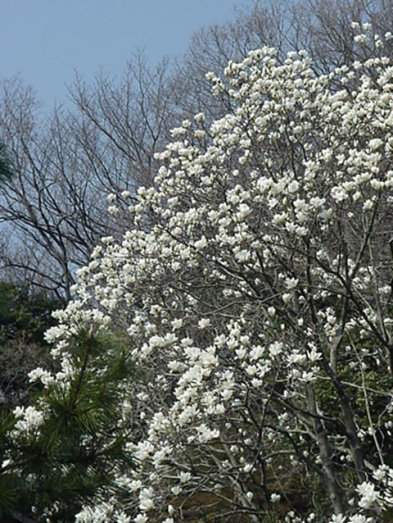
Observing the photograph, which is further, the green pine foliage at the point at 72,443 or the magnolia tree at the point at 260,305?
the magnolia tree at the point at 260,305

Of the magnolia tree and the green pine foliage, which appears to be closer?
the green pine foliage

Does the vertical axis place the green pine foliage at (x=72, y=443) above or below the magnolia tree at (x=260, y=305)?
below

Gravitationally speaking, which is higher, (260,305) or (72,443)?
(260,305)

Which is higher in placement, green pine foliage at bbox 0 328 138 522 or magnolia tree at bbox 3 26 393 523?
magnolia tree at bbox 3 26 393 523

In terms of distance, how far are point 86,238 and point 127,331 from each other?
34.8 ft

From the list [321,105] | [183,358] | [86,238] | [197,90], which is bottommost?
[183,358]

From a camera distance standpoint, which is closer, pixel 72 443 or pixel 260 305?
pixel 72 443

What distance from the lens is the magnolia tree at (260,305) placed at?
4102 mm

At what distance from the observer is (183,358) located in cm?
495

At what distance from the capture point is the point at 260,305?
4.21m

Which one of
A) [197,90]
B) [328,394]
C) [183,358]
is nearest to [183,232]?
[183,358]

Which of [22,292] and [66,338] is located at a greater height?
[22,292]

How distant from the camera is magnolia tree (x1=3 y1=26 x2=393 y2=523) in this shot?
4.10 meters

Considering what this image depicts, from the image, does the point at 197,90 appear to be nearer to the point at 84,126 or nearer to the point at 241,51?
the point at 241,51
